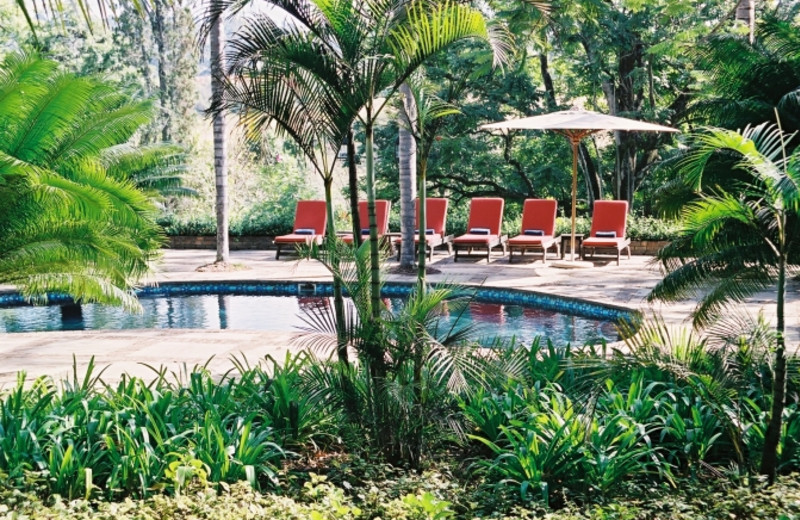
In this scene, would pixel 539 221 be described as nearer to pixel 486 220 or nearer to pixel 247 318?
pixel 486 220

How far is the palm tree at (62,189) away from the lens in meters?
6.94

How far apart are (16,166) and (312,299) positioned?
7583 mm

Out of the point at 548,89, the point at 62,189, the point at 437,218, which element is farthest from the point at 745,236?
the point at 548,89

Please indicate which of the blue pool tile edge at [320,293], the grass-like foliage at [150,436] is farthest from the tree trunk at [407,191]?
the grass-like foliage at [150,436]

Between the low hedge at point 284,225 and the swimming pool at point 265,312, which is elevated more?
the low hedge at point 284,225

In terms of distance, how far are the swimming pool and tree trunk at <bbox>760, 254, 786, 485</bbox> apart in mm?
5252

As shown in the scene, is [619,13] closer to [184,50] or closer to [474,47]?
[474,47]

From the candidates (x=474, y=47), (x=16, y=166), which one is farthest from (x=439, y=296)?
(x=474, y=47)

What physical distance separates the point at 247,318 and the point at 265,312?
1.72ft

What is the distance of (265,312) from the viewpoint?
12852mm

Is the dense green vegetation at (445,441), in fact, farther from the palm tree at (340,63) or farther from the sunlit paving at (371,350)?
the palm tree at (340,63)

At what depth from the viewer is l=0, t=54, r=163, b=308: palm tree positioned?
694cm

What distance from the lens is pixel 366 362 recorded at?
17.9 feet

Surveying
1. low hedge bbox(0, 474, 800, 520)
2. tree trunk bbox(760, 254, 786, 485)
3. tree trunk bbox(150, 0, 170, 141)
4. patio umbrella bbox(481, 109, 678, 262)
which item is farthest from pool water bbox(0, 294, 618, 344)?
tree trunk bbox(150, 0, 170, 141)
